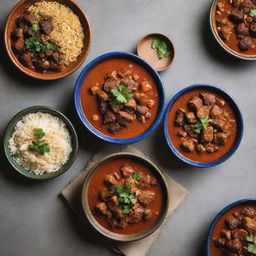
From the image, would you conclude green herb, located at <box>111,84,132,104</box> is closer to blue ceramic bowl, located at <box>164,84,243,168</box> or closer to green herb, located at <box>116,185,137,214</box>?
blue ceramic bowl, located at <box>164,84,243,168</box>

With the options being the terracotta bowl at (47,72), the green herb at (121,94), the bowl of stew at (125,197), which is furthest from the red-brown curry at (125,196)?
the terracotta bowl at (47,72)

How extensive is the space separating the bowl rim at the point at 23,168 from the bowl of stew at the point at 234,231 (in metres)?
1.64

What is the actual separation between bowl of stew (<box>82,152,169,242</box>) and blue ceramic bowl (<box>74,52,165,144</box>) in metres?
0.20

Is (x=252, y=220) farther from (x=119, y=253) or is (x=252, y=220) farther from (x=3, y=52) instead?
(x=3, y=52)

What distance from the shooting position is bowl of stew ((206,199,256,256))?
4.61m

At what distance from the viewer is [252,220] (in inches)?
184

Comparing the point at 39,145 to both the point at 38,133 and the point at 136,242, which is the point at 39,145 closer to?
the point at 38,133

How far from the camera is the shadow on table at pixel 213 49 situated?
5.11 metres

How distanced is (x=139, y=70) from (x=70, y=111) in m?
0.89

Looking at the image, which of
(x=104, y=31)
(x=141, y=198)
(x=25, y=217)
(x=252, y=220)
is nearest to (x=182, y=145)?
(x=141, y=198)

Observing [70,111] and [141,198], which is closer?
[141,198]

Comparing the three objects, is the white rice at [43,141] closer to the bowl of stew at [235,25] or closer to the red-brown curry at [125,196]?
the red-brown curry at [125,196]

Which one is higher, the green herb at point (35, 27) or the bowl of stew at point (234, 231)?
the green herb at point (35, 27)

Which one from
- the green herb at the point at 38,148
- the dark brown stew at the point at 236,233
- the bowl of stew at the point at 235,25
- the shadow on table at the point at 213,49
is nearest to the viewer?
the green herb at the point at 38,148
